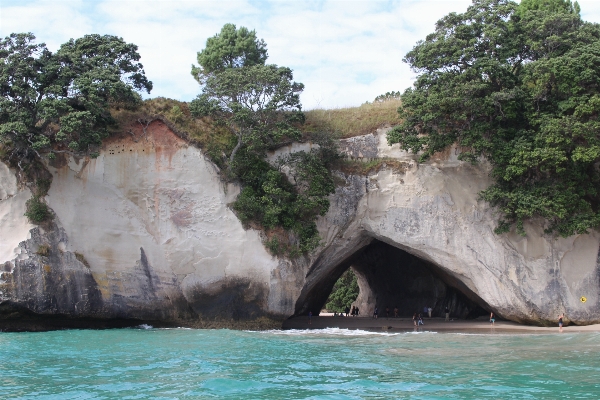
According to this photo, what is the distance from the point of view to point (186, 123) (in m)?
26.2

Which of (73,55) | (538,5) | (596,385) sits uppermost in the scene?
(538,5)

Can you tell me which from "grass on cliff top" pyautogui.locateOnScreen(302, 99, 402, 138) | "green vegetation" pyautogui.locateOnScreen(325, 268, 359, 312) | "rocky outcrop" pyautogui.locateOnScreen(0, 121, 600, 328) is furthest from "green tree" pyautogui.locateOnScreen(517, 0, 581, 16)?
"green vegetation" pyautogui.locateOnScreen(325, 268, 359, 312)

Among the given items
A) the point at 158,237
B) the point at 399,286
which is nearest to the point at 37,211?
the point at 158,237

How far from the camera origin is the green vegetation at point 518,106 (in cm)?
2288

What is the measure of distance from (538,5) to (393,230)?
53.9 feet

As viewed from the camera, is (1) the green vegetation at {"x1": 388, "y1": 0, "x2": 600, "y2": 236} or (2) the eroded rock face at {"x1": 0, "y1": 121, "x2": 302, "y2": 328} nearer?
(1) the green vegetation at {"x1": 388, "y1": 0, "x2": 600, "y2": 236}

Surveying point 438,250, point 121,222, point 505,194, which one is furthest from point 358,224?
point 121,222

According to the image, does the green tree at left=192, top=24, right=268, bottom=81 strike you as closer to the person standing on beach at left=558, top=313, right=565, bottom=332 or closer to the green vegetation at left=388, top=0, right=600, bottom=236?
the green vegetation at left=388, top=0, right=600, bottom=236

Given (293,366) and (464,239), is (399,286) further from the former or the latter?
(293,366)

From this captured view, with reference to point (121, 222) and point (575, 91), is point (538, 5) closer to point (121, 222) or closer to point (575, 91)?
point (575, 91)

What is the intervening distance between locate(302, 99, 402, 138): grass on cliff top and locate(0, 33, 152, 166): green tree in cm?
828

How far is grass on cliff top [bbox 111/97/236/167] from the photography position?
84.1 feet

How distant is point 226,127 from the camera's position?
2691cm

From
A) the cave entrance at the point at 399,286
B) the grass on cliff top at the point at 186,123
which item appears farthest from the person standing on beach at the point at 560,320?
the grass on cliff top at the point at 186,123
